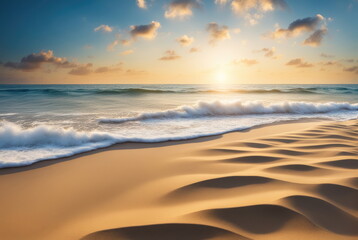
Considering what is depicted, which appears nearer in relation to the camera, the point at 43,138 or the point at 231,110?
the point at 43,138

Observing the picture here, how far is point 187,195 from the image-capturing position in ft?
5.49

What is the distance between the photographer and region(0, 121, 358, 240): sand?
1261 millimetres

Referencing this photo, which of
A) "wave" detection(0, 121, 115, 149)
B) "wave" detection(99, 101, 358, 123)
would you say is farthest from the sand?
"wave" detection(99, 101, 358, 123)

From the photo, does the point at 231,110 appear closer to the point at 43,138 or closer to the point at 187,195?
the point at 43,138

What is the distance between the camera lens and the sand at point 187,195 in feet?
4.14

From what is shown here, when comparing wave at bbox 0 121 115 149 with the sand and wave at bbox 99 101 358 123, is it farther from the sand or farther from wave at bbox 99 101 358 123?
wave at bbox 99 101 358 123

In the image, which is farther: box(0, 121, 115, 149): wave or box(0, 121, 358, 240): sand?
box(0, 121, 115, 149): wave

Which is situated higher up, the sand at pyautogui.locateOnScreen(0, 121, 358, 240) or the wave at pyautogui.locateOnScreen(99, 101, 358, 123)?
the wave at pyautogui.locateOnScreen(99, 101, 358, 123)

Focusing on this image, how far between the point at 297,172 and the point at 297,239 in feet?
3.40

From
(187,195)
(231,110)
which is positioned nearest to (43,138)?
(187,195)

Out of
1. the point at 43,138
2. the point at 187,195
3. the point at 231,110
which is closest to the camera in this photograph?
the point at 187,195

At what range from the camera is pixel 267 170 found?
2.10 metres

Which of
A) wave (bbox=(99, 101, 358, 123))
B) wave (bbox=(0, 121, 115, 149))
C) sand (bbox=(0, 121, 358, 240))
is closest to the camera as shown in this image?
sand (bbox=(0, 121, 358, 240))

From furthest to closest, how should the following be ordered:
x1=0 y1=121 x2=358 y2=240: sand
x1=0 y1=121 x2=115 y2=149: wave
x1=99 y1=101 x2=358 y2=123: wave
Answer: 1. x1=99 y1=101 x2=358 y2=123: wave
2. x1=0 y1=121 x2=115 y2=149: wave
3. x1=0 y1=121 x2=358 y2=240: sand
